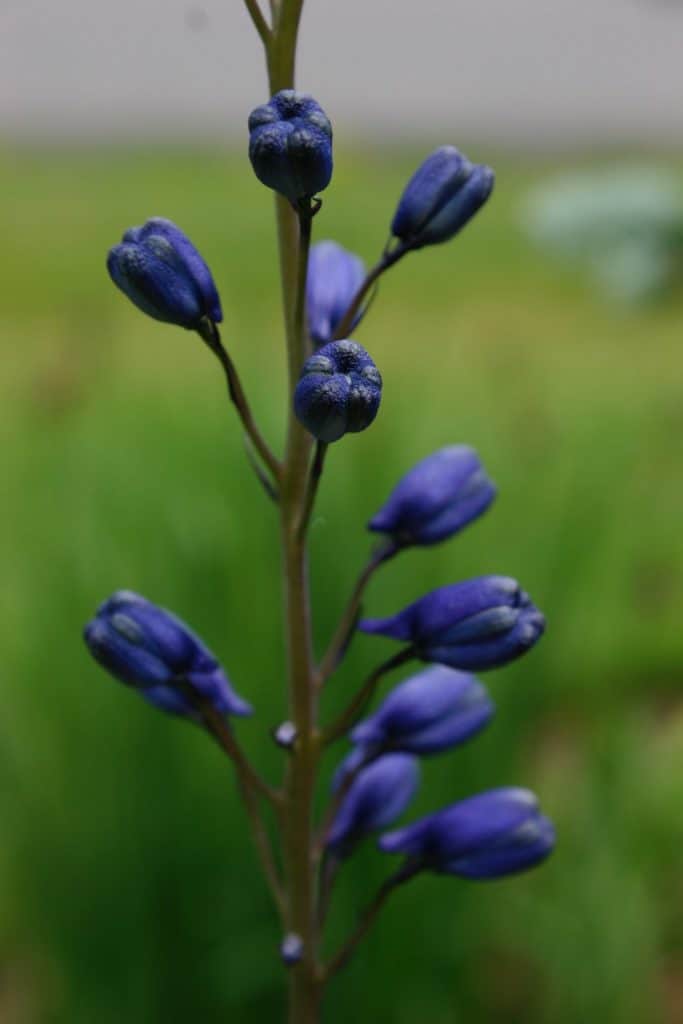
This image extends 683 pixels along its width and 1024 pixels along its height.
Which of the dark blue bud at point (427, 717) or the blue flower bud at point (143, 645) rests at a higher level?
the blue flower bud at point (143, 645)

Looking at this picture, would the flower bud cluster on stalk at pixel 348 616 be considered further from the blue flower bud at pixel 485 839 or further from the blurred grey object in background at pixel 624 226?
the blurred grey object in background at pixel 624 226

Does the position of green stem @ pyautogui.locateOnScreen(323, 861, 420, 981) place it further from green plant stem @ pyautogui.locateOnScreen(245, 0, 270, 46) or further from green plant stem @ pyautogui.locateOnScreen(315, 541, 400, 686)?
green plant stem @ pyautogui.locateOnScreen(245, 0, 270, 46)

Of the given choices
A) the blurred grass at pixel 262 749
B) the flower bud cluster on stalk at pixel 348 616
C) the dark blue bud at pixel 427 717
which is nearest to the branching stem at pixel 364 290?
the flower bud cluster on stalk at pixel 348 616

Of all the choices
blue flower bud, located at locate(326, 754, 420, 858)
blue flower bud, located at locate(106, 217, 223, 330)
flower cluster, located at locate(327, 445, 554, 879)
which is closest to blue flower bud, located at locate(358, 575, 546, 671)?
flower cluster, located at locate(327, 445, 554, 879)

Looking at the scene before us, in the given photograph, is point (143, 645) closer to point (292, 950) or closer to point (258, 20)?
point (292, 950)

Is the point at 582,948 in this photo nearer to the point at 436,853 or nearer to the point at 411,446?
the point at 436,853

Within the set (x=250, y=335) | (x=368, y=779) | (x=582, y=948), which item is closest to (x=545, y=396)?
(x=250, y=335)
